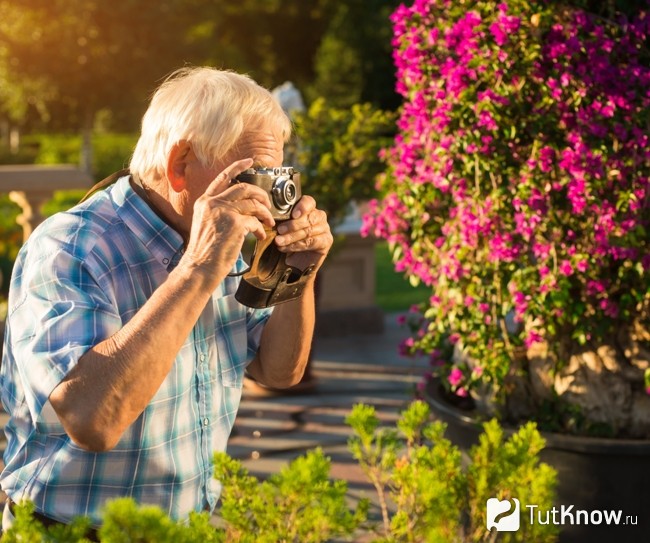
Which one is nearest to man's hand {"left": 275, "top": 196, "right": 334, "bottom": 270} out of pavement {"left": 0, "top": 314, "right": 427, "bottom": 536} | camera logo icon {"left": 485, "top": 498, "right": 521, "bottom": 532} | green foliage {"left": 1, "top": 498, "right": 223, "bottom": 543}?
camera logo icon {"left": 485, "top": 498, "right": 521, "bottom": 532}

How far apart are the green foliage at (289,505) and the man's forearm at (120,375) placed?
20 cm

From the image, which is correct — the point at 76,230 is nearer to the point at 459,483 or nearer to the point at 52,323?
the point at 52,323

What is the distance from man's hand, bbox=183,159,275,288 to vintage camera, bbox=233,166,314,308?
1.3 inches

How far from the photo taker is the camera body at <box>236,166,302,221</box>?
2.02 metres

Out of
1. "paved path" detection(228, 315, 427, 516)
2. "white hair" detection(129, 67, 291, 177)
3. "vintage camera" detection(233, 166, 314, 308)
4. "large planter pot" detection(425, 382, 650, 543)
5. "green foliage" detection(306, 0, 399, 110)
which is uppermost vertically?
"green foliage" detection(306, 0, 399, 110)

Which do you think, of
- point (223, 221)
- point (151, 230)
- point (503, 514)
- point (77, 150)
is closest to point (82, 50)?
point (77, 150)

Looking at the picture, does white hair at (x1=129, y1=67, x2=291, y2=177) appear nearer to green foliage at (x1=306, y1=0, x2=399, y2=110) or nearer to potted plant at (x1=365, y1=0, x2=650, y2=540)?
potted plant at (x1=365, y1=0, x2=650, y2=540)

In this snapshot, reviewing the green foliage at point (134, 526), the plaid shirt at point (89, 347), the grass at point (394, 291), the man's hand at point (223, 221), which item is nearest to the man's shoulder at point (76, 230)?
the plaid shirt at point (89, 347)

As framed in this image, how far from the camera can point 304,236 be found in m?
2.21

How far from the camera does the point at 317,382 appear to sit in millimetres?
7973

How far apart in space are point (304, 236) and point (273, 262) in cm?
9

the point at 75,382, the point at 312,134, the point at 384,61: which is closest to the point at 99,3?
the point at 384,61

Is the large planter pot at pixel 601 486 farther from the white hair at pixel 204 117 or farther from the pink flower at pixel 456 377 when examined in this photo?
the white hair at pixel 204 117

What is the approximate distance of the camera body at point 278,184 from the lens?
6.63 feet
